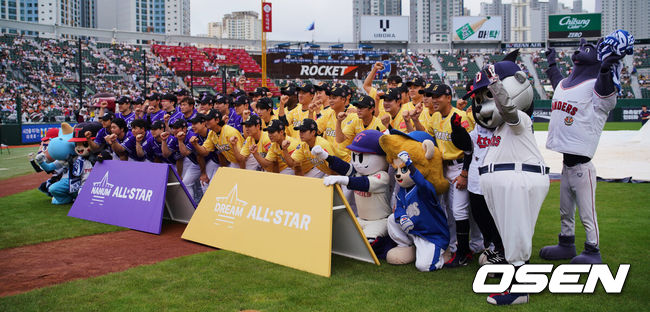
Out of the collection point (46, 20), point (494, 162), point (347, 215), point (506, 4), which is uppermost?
point (506, 4)

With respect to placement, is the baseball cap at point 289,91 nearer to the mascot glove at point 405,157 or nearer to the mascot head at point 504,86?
the mascot glove at point 405,157

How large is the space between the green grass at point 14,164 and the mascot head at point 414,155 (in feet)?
40.0

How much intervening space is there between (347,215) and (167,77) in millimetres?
37829

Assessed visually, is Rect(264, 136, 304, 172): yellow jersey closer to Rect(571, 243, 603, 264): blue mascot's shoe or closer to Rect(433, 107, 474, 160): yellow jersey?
Rect(433, 107, 474, 160): yellow jersey

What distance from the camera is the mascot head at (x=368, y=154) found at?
18.2 feet

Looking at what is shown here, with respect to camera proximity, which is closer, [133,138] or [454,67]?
[133,138]

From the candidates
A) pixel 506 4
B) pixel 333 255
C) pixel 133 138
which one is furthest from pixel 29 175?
pixel 506 4

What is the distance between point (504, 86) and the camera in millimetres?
4074

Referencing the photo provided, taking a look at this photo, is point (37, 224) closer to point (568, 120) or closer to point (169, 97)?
point (169, 97)

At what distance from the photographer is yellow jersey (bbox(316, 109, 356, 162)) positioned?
6.75m

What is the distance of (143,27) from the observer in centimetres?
14600

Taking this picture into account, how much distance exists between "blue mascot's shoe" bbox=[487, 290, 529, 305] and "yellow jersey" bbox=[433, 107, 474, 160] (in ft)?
6.11

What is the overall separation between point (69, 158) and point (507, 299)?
324 inches

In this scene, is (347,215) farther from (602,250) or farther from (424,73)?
(424,73)
